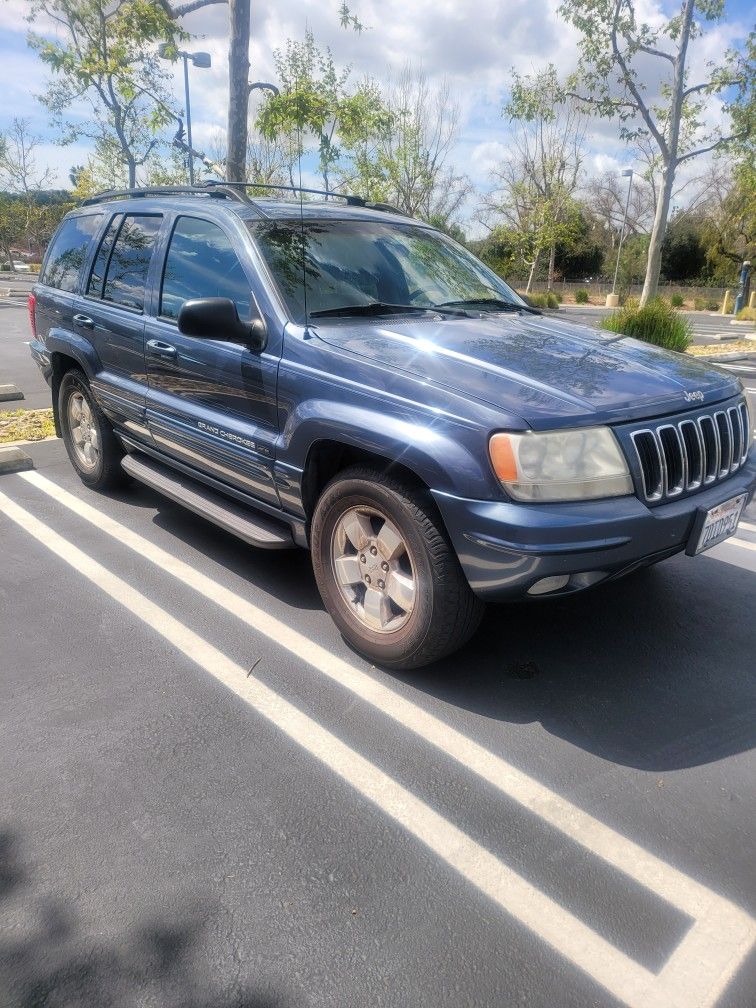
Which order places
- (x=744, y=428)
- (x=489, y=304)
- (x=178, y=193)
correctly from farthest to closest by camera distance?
1. (x=178, y=193)
2. (x=489, y=304)
3. (x=744, y=428)

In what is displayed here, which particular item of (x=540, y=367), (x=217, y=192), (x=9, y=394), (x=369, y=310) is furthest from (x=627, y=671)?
(x=9, y=394)

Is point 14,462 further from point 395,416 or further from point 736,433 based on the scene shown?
point 736,433

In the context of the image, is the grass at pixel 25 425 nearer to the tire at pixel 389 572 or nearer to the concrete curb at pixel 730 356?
the tire at pixel 389 572

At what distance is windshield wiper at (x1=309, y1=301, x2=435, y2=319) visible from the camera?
3.43 meters

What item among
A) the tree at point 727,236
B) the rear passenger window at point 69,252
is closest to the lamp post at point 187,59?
the rear passenger window at point 69,252

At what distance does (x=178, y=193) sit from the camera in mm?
4410

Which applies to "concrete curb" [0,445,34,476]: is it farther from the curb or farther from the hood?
the hood

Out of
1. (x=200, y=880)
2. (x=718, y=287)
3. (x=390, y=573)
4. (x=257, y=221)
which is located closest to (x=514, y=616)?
(x=390, y=573)

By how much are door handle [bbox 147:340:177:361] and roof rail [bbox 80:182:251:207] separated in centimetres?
86

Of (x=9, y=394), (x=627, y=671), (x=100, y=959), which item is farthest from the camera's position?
(x=9, y=394)

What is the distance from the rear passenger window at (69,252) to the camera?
511 centimetres

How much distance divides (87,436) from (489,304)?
123 inches

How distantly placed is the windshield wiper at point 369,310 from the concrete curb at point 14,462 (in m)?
3.72

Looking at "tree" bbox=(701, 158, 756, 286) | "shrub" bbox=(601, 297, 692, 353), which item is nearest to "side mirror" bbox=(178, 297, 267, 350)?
"shrub" bbox=(601, 297, 692, 353)
